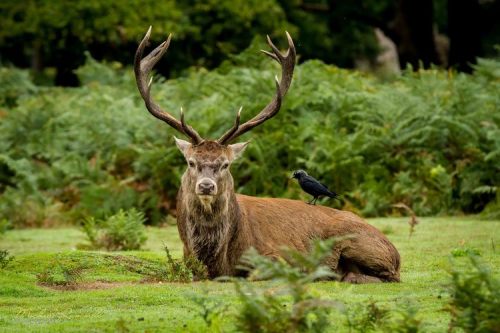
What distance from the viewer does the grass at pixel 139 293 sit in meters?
8.16

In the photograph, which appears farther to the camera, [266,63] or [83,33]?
[83,33]

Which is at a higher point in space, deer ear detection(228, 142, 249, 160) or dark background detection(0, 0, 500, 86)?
deer ear detection(228, 142, 249, 160)

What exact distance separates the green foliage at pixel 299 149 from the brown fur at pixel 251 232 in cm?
587

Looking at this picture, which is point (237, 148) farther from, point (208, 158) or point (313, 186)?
point (313, 186)

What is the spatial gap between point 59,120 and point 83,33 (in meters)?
9.90

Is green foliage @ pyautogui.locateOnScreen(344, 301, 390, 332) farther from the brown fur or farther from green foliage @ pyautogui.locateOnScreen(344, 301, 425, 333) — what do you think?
the brown fur

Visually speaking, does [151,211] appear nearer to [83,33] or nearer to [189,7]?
[83,33]

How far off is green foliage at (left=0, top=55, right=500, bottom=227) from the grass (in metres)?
3.94

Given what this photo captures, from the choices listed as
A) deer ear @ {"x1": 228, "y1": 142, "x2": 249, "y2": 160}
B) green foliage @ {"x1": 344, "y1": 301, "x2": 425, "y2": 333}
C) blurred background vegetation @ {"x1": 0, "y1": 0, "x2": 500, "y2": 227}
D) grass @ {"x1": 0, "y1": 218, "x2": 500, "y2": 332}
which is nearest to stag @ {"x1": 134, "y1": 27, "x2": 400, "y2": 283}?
deer ear @ {"x1": 228, "y1": 142, "x2": 249, "y2": 160}

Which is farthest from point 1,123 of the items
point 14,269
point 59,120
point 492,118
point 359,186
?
point 14,269

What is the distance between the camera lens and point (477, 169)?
57.9 feet

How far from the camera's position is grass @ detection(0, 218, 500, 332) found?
8156mm

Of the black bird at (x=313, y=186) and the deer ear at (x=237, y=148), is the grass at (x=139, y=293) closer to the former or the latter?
the black bird at (x=313, y=186)

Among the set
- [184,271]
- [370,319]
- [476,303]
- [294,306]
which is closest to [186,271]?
[184,271]
